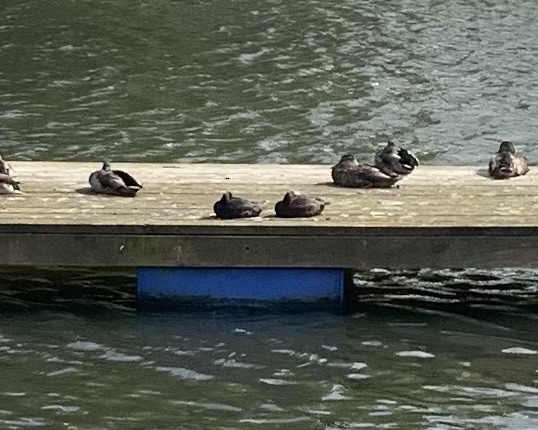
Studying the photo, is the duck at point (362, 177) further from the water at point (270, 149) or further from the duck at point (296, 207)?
the duck at point (296, 207)

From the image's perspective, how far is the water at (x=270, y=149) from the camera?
974 centimetres

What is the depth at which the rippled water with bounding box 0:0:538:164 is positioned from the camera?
17.1m

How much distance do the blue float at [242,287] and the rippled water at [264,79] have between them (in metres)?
5.02

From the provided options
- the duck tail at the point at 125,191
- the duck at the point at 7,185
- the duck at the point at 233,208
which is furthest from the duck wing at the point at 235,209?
the duck at the point at 7,185

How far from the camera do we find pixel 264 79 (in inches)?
792

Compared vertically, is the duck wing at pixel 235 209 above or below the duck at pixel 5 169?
below

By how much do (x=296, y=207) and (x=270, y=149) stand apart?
5.69 meters

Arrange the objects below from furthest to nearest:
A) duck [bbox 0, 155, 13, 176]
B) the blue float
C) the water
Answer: duck [bbox 0, 155, 13, 176], the blue float, the water

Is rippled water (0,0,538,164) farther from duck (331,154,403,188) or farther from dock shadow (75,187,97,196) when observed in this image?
dock shadow (75,187,97,196)

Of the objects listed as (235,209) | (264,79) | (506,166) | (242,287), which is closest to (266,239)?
(235,209)

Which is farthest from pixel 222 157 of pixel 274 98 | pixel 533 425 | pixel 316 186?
pixel 533 425

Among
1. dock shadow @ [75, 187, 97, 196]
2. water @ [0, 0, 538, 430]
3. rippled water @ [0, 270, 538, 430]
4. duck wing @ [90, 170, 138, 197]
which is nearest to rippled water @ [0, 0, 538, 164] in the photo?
water @ [0, 0, 538, 430]

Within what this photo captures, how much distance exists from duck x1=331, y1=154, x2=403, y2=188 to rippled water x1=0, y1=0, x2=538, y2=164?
4.16 meters

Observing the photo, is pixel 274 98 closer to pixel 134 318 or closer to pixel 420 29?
pixel 420 29
